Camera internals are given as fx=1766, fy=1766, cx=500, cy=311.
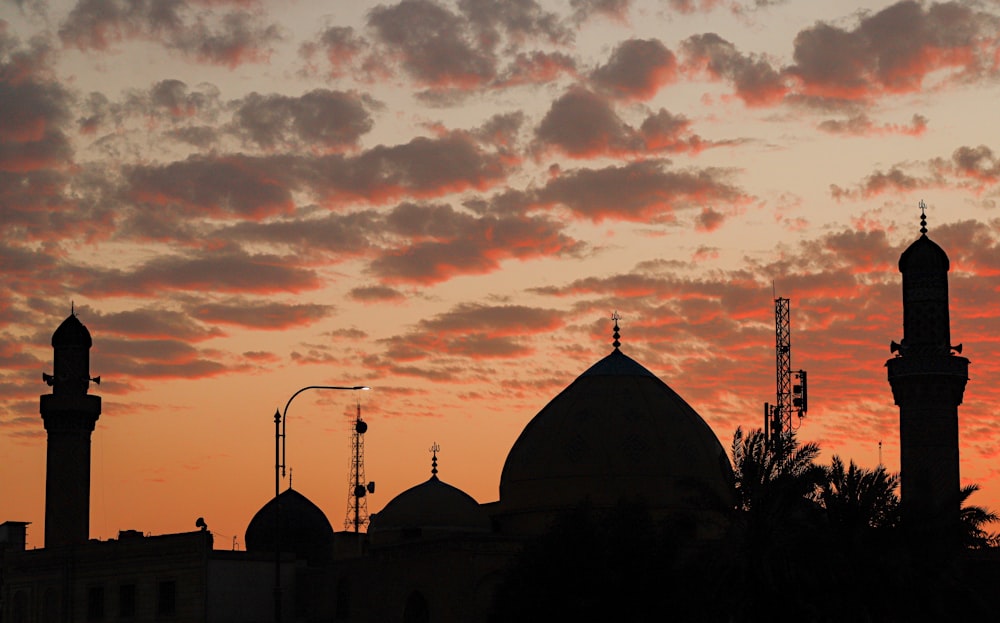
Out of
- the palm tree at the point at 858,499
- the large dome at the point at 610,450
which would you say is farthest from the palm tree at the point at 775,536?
the large dome at the point at 610,450

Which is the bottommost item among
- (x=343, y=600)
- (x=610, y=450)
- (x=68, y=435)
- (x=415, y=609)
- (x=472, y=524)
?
(x=415, y=609)

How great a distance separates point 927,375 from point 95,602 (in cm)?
3283

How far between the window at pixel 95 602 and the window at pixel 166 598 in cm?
404

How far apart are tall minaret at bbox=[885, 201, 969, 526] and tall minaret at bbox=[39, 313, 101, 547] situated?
33784 millimetres

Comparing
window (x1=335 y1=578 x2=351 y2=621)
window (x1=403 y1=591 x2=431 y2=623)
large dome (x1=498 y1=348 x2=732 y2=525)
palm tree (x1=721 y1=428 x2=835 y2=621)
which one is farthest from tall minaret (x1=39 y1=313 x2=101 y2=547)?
palm tree (x1=721 y1=428 x2=835 y2=621)

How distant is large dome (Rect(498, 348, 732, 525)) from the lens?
61594mm

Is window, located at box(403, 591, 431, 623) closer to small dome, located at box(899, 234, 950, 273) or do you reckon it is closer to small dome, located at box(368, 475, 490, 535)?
small dome, located at box(368, 475, 490, 535)

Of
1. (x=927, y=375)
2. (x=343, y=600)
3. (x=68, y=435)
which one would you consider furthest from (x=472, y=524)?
(x=68, y=435)

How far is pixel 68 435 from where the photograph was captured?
248 ft

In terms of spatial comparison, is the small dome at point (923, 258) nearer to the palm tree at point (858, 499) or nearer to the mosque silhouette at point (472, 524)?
the mosque silhouette at point (472, 524)

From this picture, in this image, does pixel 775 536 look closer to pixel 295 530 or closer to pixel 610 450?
pixel 610 450

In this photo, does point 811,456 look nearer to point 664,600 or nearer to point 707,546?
point 707,546

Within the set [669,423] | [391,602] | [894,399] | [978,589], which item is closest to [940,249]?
[894,399]

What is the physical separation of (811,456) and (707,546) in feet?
12.0
